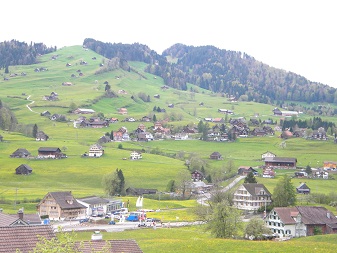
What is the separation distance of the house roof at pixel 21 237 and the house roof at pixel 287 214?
52977 mm

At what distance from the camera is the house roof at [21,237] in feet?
100

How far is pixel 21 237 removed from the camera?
3133 cm

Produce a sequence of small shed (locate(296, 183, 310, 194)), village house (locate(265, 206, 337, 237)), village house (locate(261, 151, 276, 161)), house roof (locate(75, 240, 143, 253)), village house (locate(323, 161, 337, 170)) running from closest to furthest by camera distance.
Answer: house roof (locate(75, 240, 143, 253))
village house (locate(265, 206, 337, 237))
small shed (locate(296, 183, 310, 194))
village house (locate(323, 161, 337, 170))
village house (locate(261, 151, 276, 161))

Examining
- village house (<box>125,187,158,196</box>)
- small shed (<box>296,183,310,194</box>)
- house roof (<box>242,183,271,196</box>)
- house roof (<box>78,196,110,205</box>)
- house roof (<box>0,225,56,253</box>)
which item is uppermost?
house roof (<box>0,225,56,253</box>)

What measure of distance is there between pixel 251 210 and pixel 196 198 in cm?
1605

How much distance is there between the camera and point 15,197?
9962cm

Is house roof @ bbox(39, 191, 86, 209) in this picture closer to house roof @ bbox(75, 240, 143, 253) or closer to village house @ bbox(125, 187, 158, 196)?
village house @ bbox(125, 187, 158, 196)

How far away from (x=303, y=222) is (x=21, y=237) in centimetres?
5451

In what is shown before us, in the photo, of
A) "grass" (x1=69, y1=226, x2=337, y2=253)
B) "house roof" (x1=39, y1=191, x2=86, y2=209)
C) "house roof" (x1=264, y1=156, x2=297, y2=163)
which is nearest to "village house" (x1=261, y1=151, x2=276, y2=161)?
"house roof" (x1=264, y1=156, x2=297, y2=163)

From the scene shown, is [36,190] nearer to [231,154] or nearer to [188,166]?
[188,166]

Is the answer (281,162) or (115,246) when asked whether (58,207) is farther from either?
(281,162)

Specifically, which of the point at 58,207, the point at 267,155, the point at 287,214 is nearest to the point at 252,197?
the point at 287,214

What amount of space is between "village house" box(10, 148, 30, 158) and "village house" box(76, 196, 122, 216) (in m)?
52.4

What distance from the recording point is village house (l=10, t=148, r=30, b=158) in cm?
14359
